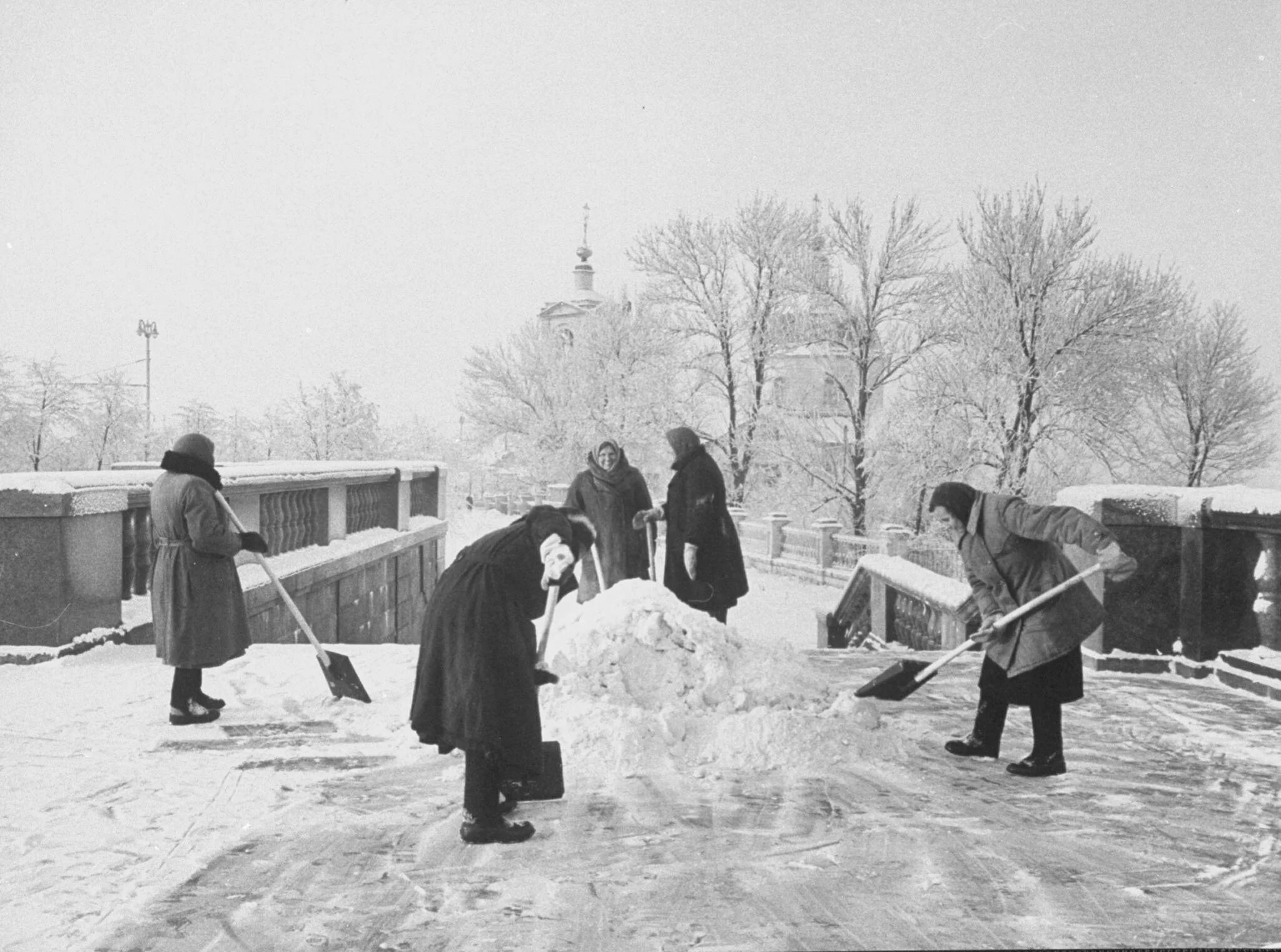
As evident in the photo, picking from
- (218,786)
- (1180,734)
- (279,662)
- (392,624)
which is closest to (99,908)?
(218,786)

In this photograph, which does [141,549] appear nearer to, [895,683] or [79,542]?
[79,542]

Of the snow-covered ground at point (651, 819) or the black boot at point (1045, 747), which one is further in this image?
the black boot at point (1045, 747)

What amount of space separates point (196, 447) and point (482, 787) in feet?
9.58

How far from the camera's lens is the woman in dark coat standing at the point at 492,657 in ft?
10.8

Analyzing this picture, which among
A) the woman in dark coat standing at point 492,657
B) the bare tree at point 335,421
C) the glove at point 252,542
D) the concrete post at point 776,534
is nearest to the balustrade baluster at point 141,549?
the glove at point 252,542

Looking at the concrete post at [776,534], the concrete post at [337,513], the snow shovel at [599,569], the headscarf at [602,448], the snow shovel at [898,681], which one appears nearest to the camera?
the snow shovel at [898,681]

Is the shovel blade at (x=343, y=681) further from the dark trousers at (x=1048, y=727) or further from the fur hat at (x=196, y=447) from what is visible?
the dark trousers at (x=1048, y=727)

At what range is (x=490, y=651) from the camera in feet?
10.9

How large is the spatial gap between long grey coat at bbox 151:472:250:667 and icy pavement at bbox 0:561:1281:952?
427 mm

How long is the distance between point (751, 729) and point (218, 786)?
2429mm

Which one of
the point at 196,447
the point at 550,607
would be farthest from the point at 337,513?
the point at 550,607

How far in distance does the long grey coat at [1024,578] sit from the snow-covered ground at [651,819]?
61 cm

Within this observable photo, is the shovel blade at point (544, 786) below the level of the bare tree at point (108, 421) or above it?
below

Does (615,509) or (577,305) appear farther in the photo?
(577,305)
